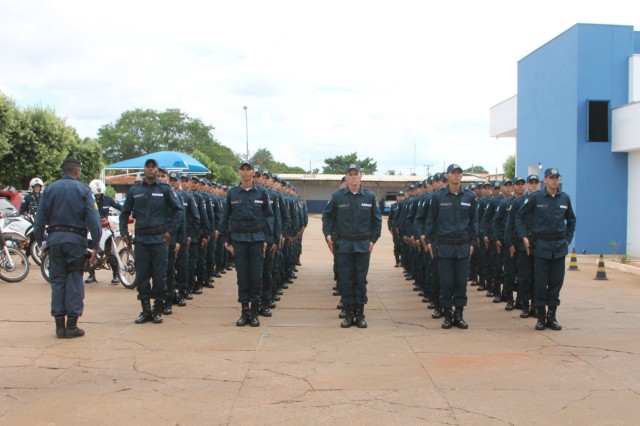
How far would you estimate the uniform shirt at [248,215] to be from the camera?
8.23 meters

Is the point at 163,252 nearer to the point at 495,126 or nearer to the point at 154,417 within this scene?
the point at 154,417

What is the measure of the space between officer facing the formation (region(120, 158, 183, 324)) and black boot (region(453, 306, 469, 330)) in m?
3.82

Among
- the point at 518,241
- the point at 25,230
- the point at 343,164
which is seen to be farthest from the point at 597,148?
the point at 343,164

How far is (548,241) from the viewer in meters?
8.20

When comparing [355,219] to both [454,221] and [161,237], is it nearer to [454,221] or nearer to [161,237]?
[454,221]

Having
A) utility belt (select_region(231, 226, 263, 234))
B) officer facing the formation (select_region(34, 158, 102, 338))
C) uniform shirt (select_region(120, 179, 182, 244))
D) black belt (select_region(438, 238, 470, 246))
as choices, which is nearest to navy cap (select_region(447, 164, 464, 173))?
black belt (select_region(438, 238, 470, 246))

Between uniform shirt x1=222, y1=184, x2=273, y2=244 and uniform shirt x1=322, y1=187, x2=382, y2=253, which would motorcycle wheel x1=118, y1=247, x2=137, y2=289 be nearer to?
uniform shirt x1=222, y1=184, x2=273, y2=244

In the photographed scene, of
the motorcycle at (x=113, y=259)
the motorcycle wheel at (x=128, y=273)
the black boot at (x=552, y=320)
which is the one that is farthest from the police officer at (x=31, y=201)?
the black boot at (x=552, y=320)

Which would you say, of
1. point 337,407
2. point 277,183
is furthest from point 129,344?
point 277,183

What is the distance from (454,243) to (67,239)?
15.6 feet

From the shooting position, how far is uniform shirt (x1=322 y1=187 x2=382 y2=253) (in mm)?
8148

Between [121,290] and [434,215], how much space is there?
5839 mm

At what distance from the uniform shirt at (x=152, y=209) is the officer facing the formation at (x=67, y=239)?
0.82 m

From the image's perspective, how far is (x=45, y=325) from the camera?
25.8 feet
